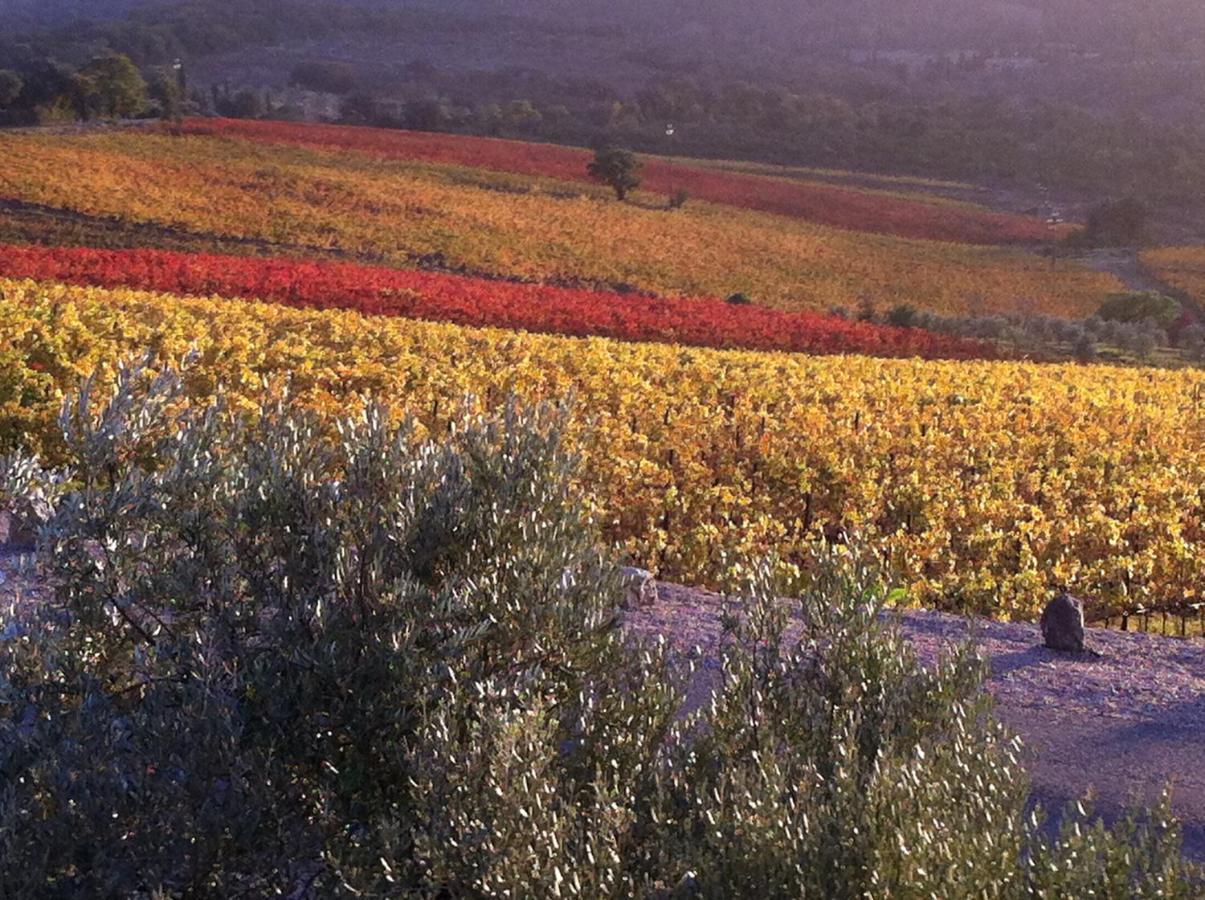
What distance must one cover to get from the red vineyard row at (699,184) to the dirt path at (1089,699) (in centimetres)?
3963

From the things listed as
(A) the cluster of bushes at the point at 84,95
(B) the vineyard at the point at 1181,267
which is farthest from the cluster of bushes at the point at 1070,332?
(A) the cluster of bushes at the point at 84,95

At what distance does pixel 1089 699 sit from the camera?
5.33 metres

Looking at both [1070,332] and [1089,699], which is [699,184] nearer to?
[1070,332]

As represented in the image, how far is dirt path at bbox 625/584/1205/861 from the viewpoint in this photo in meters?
4.52

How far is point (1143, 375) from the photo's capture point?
58.3ft

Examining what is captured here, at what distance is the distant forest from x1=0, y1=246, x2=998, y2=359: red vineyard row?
108 feet

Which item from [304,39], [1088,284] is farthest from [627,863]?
[304,39]

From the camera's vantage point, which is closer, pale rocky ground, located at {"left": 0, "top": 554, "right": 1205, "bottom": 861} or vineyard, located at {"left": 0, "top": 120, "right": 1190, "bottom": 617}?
pale rocky ground, located at {"left": 0, "top": 554, "right": 1205, "bottom": 861}

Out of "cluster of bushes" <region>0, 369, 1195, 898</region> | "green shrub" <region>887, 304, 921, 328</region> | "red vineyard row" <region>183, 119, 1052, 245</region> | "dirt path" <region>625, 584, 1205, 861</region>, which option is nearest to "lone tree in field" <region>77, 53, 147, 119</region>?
"red vineyard row" <region>183, 119, 1052, 245</region>

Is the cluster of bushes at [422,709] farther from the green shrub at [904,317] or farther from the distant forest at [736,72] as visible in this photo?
the distant forest at [736,72]

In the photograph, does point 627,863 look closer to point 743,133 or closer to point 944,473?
A: point 944,473

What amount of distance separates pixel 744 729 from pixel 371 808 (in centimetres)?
90

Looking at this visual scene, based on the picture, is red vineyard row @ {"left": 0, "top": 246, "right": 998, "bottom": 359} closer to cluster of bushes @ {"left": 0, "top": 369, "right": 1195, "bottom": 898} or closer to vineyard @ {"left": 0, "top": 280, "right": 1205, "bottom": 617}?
vineyard @ {"left": 0, "top": 280, "right": 1205, "bottom": 617}

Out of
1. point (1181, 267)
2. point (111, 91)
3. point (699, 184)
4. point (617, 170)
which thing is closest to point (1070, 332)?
point (1181, 267)
